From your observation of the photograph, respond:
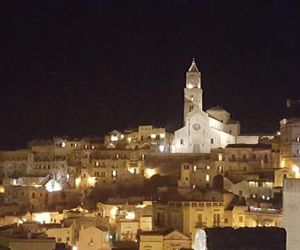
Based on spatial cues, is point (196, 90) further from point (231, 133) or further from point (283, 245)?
point (283, 245)

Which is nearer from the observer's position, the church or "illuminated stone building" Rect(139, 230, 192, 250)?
"illuminated stone building" Rect(139, 230, 192, 250)

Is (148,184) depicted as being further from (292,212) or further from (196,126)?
(292,212)

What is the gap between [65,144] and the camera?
3500 centimetres

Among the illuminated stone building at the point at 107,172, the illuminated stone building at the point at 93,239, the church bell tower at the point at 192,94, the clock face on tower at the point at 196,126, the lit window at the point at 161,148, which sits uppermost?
the church bell tower at the point at 192,94

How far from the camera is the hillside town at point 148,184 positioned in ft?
73.7

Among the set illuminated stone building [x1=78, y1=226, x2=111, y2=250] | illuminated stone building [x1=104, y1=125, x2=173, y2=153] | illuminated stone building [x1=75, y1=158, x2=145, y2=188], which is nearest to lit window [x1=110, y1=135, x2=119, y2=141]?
illuminated stone building [x1=104, y1=125, x2=173, y2=153]

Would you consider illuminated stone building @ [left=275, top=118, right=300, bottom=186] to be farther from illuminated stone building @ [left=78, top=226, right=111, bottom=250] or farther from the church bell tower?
illuminated stone building @ [left=78, top=226, right=111, bottom=250]

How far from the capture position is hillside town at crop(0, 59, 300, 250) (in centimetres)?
2247

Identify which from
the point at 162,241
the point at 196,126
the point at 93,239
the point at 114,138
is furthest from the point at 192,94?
the point at 162,241

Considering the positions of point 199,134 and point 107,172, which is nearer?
point 107,172

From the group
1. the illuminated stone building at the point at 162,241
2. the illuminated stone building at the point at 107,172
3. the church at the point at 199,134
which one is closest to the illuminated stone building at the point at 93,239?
the illuminated stone building at the point at 162,241

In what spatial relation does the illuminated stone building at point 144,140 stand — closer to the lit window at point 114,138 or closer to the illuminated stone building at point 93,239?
the lit window at point 114,138

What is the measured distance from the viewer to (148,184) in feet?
93.7

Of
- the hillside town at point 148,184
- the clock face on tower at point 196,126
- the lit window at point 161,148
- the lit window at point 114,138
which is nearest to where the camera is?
the hillside town at point 148,184
